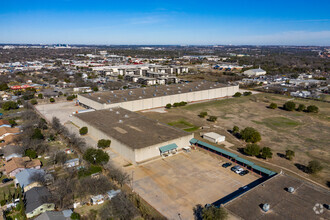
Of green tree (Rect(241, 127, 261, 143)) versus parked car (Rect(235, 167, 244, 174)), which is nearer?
parked car (Rect(235, 167, 244, 174))

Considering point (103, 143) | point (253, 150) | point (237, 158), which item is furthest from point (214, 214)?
point (103, 143)

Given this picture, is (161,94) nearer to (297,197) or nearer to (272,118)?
(272,118)

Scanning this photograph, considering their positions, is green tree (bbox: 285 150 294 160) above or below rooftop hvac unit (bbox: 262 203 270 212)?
below

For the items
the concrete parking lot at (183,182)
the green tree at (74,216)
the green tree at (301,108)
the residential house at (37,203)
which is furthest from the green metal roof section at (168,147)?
the green tree at (301,108)

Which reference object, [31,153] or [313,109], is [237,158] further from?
[313,109]

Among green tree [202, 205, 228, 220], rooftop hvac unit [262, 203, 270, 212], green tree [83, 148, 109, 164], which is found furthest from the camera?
green tree [83, 148, 109, 164]

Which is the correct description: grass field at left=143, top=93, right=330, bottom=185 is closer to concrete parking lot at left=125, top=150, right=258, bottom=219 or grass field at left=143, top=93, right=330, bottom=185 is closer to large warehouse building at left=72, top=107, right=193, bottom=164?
large warehouse building at left=72, top=107, right=193, bottom=164

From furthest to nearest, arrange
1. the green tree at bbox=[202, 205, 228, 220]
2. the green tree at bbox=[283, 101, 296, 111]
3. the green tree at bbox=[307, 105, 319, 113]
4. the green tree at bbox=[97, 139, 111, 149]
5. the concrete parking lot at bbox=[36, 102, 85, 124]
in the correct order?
the green tree at bbox=[283, 101, 296, 111] → the green tree at bbox=[307, 105, 319, 113] → the concrete parking lot at bbox=[36, 102, 85, 124] → the green tree at bbox=[97, 139, 111, 149] → the green tree at bbox=[202, 205, 228, 220]

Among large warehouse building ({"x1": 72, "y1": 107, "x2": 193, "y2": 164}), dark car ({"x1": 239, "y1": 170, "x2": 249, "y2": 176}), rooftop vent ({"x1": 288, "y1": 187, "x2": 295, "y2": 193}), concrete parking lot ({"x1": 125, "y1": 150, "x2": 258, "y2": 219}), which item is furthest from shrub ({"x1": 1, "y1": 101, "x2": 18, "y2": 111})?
rooftop vent ({"x1": 288, "y1": 187, "x2": 295, "y2": 193})
